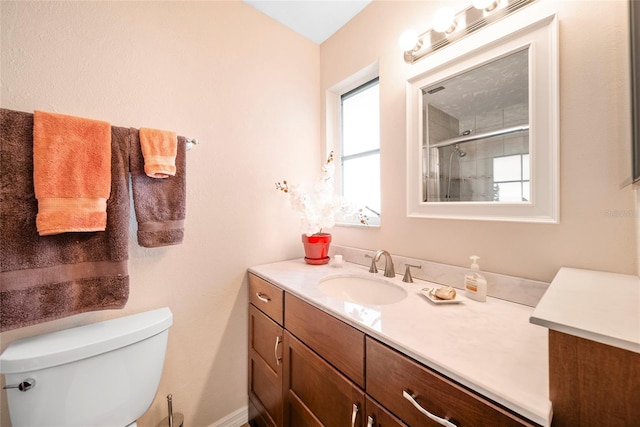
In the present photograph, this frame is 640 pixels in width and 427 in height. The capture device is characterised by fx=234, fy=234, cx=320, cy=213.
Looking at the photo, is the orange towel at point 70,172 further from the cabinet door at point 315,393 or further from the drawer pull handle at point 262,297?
the cabinet door at point 315,393

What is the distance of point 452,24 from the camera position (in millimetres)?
974

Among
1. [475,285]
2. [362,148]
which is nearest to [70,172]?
[362,148]

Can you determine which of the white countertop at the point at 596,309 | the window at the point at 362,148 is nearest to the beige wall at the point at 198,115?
the window at the point at 362,148

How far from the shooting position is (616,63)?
69 cm

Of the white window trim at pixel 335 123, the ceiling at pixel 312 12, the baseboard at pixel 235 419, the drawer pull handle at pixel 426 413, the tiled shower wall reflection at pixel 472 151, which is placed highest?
the ceiling at pixel 312 12

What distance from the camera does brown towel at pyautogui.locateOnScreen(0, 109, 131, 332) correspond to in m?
0.74

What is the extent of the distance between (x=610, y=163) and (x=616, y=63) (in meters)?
0.29

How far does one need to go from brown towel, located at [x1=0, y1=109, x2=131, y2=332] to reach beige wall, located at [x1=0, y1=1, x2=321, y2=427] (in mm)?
160

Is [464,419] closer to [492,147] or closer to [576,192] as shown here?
[576,192]

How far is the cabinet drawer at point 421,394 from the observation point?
0.46m

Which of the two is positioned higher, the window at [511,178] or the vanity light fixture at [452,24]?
the vanity light fixture at [452,24]

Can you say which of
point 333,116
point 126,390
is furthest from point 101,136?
point 333,116

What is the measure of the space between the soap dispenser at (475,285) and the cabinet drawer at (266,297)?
759mm

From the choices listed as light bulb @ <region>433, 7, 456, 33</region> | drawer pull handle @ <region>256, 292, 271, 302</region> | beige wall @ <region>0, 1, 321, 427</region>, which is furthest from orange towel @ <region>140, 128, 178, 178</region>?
light bulb @ <region>433, 7, 456, 33</region>
